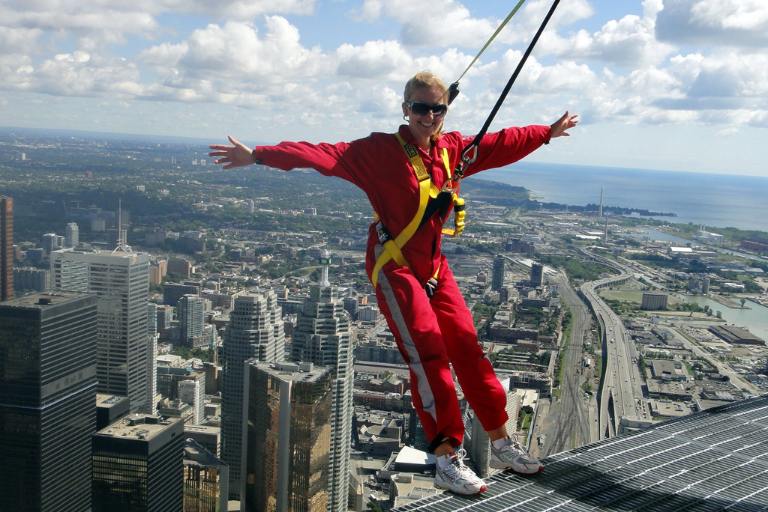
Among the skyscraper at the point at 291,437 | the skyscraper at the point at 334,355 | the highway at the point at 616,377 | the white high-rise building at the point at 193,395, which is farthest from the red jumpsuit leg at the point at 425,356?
the white high-rise building at the point at 193,395

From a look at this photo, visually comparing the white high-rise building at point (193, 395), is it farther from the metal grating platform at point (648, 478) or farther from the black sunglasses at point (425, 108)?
the black sunglasses at point (425, 108)

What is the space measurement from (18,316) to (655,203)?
212ft

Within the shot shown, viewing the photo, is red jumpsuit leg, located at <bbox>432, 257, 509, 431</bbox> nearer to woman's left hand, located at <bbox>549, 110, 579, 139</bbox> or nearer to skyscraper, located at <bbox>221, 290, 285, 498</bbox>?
woman's left hand, located at <bbox>549, 110, 579, 139</bbox>

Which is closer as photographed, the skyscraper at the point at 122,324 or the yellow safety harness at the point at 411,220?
the yellow safety harness at the point at 411,220

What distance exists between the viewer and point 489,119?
2441 mm

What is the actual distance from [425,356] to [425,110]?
2.22 ft

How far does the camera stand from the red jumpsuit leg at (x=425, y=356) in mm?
2361

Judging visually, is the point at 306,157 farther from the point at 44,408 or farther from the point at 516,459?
the point at 44,408

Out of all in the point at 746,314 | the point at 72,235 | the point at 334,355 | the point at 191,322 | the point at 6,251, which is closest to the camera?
the point at 334,355

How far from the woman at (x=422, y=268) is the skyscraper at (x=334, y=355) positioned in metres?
10.6

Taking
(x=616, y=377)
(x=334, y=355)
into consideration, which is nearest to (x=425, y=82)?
(x=334, y=355)

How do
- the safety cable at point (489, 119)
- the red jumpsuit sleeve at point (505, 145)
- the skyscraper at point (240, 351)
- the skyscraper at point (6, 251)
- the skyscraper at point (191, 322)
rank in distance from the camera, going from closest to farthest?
the safety cable at point (489, 119), the red jumpsuit sleeve at point (505, 145), the skyscraper at point (240, 351), the skyscraper at point (6, 251), the skyscraper at point (191, 322)

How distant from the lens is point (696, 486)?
2.55 m

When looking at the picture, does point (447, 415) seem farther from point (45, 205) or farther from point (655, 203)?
point (655, 203)
